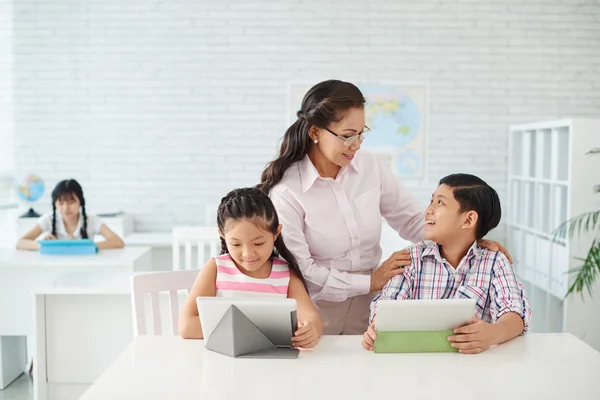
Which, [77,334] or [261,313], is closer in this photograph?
[261,313]

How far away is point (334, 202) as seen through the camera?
2.17 m

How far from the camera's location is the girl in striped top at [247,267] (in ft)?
6.11

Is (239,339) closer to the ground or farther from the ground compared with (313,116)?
closer to the ground

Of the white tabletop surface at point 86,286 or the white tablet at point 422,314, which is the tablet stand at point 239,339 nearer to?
the white tablet at point 422,314

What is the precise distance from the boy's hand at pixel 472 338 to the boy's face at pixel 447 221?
1.15 ft

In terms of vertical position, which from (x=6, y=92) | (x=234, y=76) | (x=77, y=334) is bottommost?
(x=77, y=334)

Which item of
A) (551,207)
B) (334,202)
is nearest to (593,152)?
(551,207)

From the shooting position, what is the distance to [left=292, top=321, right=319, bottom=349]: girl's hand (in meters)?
1.70

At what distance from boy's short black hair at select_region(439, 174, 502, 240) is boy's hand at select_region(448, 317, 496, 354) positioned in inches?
15.7

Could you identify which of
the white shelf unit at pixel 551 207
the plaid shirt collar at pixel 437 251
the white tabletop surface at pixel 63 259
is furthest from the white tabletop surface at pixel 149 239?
the plaid shirt collar at pixel 437 251

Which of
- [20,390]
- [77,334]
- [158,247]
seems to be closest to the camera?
[77,334]

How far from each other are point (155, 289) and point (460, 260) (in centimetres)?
93

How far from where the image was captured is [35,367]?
2914 mm

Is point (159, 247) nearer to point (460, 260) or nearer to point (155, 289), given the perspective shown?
point (155, 289)
